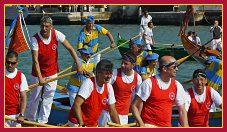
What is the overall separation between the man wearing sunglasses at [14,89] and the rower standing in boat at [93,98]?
852mm

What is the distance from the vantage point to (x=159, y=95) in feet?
21.2

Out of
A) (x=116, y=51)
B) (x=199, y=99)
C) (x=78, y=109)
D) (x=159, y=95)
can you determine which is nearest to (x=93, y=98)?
(x=78, y=109)

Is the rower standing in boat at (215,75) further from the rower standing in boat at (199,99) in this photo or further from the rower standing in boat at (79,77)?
the rower standing in boat at (199,99)

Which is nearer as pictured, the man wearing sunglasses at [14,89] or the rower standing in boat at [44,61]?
the man wearing sunglasses at [14,89]

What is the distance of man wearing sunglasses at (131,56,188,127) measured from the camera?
6.41m

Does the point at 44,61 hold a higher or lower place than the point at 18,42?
lower

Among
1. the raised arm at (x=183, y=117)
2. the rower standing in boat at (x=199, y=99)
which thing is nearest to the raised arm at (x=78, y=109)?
the raised arm at (x=183, y=117)

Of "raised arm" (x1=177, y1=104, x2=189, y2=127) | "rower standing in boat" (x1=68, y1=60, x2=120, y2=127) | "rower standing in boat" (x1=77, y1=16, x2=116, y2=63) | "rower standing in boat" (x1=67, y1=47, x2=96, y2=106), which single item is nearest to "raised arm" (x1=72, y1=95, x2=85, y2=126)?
"rower standing in boat" (x1=68, y1=60, x2=120, y2=127)

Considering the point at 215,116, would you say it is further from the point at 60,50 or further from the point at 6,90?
the point at 60,50

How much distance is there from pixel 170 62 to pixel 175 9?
44.7 meters

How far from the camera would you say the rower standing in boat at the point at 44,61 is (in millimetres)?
8492

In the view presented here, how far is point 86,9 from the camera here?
5341 centimetres

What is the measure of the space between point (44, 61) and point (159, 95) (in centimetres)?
291

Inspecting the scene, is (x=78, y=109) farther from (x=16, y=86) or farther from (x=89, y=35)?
(x=89, y=35)
